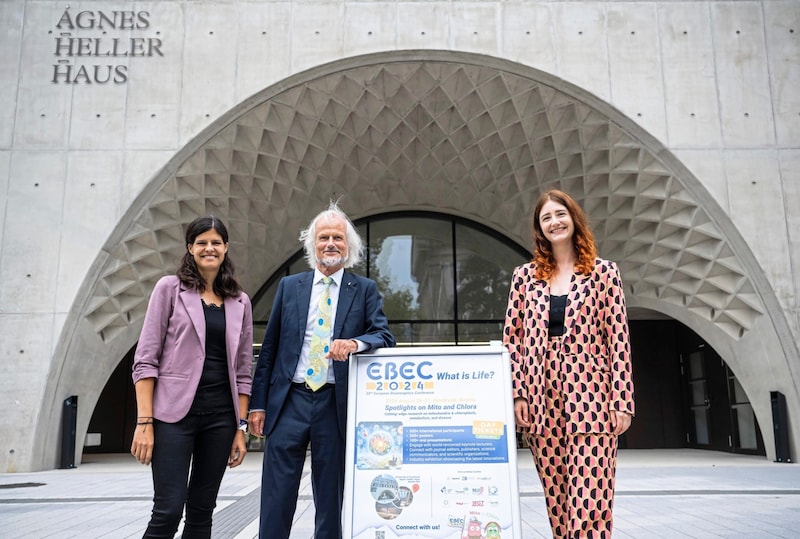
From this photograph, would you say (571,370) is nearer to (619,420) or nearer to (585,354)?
(585,354)

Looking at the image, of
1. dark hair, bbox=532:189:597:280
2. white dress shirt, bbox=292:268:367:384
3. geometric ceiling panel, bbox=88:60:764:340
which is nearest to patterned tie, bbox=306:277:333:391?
white dress shirt, bbox=292:268:367:384

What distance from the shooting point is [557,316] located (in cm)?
317

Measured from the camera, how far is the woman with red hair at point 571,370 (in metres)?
2.98

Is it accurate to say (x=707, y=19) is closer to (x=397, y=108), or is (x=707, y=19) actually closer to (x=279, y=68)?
(x=397, y=108)

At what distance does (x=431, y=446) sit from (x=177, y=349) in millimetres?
1366

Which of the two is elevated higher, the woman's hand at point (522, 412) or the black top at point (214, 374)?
the black top at point (214, 374)

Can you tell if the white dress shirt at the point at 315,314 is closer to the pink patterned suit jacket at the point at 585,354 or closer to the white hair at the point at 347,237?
the white hair at the point at 347,237

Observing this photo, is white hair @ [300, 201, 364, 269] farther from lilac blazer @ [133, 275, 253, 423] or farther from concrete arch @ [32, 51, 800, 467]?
concrete arch @ [32, 51, 800, 467]

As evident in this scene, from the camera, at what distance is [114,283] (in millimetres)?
12062

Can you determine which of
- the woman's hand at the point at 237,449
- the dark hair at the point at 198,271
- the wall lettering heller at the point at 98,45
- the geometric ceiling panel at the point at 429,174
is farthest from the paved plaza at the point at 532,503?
the wall lettering heller at the point at 98,45

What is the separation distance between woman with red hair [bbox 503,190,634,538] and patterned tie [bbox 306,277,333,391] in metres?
0.98

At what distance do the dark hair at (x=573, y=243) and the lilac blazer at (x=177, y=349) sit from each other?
5.52 feet

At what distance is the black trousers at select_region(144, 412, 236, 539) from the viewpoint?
2875 millimetres

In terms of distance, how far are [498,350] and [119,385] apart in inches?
618
